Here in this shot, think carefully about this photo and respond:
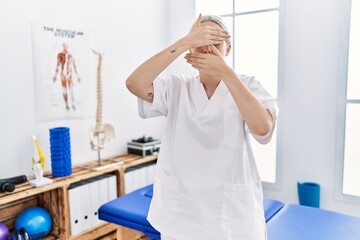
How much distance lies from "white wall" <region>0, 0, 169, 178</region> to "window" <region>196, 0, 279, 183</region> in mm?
818

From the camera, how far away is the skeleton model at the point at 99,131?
258 centimetres

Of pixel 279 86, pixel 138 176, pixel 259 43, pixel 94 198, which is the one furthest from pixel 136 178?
pixel 259 43

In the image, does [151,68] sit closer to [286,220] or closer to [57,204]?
[286,220]

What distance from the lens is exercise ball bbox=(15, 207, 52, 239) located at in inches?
80.9

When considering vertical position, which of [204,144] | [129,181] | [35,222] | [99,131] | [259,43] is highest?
[259,43]

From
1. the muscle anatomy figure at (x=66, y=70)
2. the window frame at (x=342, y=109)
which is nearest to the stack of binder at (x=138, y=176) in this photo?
the muscle anatomy figure at (x=66, y=70)

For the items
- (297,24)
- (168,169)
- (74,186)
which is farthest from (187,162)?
(297,24)

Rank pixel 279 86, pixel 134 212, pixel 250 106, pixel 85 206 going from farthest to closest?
pixel 279 86
pixel 85 206
pixel 134 212
pixel 250 106

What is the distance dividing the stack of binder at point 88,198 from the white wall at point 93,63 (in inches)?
13.0

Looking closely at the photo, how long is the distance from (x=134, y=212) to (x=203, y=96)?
1.06 meters

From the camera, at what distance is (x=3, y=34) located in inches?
82.6

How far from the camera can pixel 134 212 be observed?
1.92m

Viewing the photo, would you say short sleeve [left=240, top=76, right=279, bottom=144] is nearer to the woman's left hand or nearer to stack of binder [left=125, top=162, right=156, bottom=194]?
the woman's left hand

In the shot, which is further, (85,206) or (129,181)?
(129,181)
